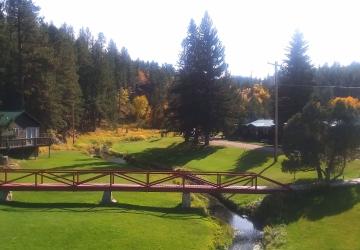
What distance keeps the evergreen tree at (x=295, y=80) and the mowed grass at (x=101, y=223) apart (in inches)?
1334

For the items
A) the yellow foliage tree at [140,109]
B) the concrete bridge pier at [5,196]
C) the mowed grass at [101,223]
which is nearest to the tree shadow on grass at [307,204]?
the mowed grass at [101,223]

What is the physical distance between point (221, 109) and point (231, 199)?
31587mm

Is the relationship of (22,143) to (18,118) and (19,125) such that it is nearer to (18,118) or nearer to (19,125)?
(19,125)

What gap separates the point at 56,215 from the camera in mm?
26016

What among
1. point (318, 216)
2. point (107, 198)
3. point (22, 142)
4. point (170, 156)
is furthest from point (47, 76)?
point (318, 216)

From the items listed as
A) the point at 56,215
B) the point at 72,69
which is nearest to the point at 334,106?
the point at 56,215

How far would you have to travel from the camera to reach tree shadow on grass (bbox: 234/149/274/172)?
160 feet

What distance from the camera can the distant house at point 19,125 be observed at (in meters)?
55.5

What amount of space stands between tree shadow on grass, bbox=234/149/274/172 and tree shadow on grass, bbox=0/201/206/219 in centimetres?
1927

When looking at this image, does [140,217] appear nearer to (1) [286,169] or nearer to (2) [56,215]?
(2) [56,215]

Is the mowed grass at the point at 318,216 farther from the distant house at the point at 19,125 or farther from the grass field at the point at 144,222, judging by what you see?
the distant house at the point at 19,125

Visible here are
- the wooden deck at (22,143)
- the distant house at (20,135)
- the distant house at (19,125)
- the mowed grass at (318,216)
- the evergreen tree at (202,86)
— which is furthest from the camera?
the evergreen tree at (202,86)

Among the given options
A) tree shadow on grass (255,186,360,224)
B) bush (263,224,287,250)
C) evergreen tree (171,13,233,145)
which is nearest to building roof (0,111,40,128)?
evergreen tree (171,13,233,145)

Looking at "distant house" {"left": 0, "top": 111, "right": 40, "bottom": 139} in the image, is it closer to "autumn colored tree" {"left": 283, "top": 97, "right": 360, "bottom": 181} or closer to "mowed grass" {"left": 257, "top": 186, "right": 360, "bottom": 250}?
"autumn colored tree" {"left": 283, "top": 97, "right": 360, "bottom": 181}
